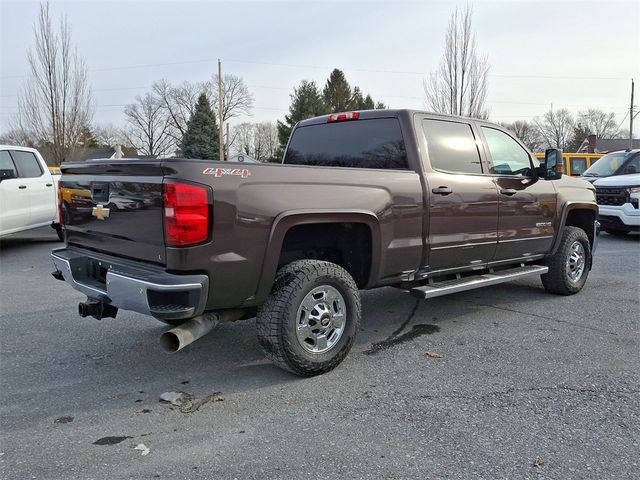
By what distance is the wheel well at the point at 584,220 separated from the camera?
252 inches

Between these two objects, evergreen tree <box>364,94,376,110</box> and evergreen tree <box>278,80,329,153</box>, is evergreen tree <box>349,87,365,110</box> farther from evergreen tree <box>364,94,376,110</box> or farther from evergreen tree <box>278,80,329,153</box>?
evergreen tree <box>278,80,329,153</box>

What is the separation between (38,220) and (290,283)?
26.1 feet

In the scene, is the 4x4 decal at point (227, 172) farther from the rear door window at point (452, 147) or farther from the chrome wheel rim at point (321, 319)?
the rear door window at point (452, 147)

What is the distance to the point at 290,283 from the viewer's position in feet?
11.5

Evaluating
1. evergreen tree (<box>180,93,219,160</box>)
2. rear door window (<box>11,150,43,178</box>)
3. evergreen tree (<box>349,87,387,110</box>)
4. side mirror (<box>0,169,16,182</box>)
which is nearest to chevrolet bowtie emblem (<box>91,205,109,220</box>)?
side mirror (<box>0,169,16,182</box>)

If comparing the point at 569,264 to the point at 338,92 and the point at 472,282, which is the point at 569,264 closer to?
the point at 472,282

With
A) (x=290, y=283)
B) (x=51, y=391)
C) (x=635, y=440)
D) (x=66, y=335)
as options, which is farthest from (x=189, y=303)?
(x=635, y=440)

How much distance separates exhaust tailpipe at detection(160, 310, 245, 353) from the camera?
3.11 meters

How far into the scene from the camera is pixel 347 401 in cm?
330

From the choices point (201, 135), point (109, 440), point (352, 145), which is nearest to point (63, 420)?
point (109, 440)

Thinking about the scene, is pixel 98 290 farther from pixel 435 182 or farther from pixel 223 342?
pixel 435 182

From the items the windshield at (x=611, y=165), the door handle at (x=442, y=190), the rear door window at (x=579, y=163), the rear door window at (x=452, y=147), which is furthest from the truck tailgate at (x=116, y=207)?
the rear door window at (x=579, y=163)

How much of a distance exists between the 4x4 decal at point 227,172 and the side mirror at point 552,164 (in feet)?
12.0

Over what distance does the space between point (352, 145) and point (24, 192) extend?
282 inches
